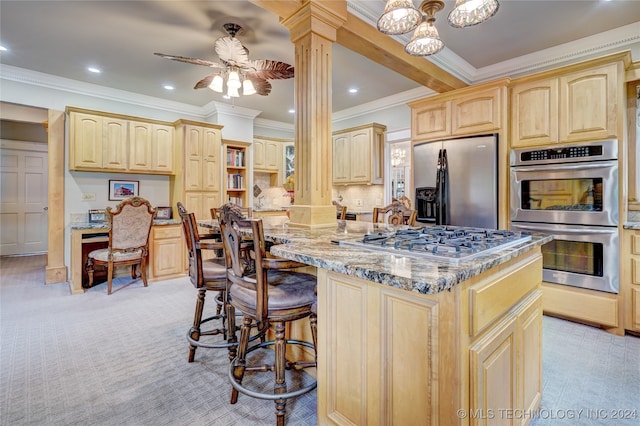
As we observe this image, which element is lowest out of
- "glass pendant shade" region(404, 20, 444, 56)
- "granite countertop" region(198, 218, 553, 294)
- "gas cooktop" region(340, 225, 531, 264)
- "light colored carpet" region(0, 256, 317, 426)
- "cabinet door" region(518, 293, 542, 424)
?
"light colored carpet" region(0, 256, 317, 426)

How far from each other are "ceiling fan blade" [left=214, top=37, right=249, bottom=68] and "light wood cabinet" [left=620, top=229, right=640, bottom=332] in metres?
3.74

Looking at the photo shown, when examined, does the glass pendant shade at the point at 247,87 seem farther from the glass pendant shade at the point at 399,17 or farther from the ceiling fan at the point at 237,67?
the glass pendant shade at the point at 399,17

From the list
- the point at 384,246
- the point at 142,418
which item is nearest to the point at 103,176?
the point at 142,418

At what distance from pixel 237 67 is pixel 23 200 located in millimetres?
6293

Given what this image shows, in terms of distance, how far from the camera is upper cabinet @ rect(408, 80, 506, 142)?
3.11 meters

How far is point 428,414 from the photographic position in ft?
3.23

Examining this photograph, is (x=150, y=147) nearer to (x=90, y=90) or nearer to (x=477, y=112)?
(x=90, y=90)

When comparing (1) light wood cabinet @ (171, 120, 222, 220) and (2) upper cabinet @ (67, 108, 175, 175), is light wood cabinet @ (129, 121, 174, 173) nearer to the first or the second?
(2) upper cabinet @ (67, 108, 175, 175)

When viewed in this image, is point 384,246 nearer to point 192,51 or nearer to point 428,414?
point 428,414

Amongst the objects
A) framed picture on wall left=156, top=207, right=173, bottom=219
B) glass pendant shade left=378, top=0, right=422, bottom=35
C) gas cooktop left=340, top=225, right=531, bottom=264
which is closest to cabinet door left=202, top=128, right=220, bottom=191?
framed picture on wall left=156, top=207, right=173, bottom=219

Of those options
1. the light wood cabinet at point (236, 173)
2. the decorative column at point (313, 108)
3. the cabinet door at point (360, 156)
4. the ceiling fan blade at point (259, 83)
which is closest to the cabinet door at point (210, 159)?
the light wood cabinet at point (236, 173)

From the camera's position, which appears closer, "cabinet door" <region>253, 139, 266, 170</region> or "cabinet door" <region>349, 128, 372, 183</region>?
"cabinet door" <region>349, 128, 372, 183</region>

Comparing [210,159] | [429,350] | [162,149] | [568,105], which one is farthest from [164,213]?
[568,105]

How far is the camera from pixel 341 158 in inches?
216
